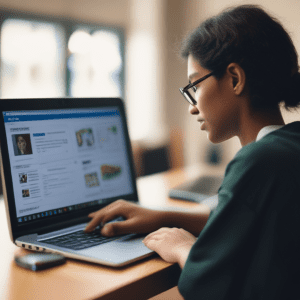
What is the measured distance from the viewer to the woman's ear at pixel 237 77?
84cm

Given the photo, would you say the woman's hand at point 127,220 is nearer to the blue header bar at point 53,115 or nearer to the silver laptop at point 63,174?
the silver laptop at point 63,174

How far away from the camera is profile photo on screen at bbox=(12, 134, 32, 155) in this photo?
938 mm

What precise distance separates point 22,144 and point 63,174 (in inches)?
5.6

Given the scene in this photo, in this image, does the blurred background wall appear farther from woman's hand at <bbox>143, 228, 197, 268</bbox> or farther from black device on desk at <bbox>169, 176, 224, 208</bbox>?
woman's hand at <bbox>143, 228, 197, 268</bbox>

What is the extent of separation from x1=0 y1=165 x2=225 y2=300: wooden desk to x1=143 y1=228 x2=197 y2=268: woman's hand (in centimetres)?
2

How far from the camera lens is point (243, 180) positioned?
67 centimetres

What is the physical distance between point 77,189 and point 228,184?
0.51 meters

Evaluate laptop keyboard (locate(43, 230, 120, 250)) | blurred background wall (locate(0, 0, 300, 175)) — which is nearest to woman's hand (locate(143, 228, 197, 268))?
laptop keyboard (locate(43, 230, 120, 250))

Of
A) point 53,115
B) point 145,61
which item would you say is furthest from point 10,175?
point 145,61

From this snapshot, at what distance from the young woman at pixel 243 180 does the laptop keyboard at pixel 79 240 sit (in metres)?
0.02

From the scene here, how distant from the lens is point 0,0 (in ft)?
11.1

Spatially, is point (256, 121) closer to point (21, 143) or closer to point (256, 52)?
point (256, 52)

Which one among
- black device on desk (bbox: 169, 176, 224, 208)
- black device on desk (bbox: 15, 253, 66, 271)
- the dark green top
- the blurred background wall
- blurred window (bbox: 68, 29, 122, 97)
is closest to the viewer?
the dark green top

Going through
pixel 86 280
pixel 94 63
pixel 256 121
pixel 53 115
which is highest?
pixel 94 63
